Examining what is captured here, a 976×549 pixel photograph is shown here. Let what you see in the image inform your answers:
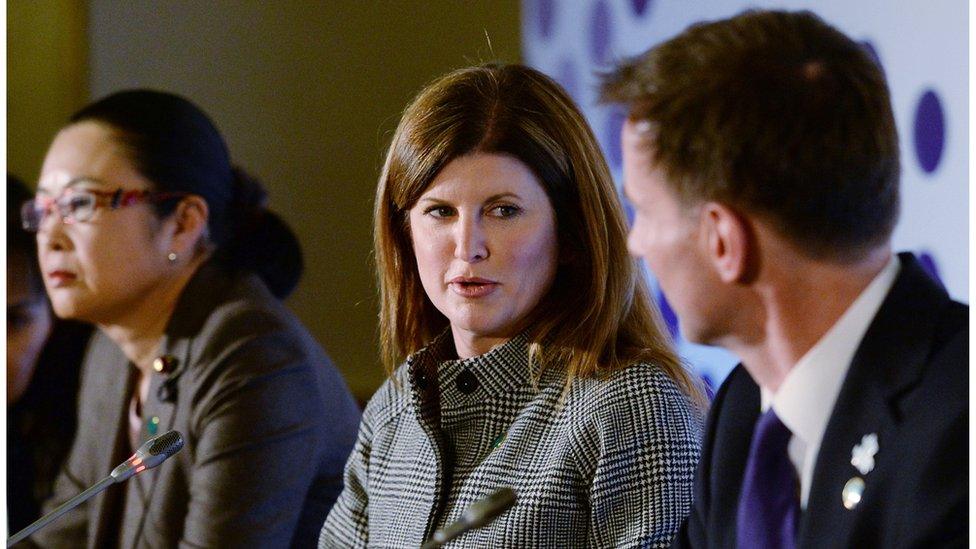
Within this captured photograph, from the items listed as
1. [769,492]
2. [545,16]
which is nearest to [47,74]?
[545,16]

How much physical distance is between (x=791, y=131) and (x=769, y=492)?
0.37 meters

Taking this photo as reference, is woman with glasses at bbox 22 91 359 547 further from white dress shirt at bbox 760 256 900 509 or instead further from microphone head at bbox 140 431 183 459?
white dress shirt at bbox 760 256 900 509

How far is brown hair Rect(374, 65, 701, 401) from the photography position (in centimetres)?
172

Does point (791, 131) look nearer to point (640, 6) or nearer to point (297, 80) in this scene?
point (640, 6)

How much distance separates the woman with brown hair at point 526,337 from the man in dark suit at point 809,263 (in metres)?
0.39

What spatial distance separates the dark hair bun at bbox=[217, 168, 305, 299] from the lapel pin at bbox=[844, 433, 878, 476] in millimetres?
1716

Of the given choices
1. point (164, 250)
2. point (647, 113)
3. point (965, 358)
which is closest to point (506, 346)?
point (647, 113)

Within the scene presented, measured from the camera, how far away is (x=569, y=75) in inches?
138

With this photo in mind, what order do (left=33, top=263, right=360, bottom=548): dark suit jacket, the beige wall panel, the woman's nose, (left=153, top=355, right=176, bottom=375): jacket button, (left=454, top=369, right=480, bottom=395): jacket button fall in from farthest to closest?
the beige wall panel < (left=153, top=355, right=176, bottom=375): jacket button < (left=33, top=263, right=360, bottom=548): dark suit jacket < (left=454, top=369, right=480, bottom=395): jacket button < the woman's nose

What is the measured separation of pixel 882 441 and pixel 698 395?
586mm

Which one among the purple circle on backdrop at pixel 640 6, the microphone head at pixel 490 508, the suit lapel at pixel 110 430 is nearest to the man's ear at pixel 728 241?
the microphone head at pixel 490 508

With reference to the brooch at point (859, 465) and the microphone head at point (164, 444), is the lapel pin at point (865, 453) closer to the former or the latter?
the brooch at point (859, 465)

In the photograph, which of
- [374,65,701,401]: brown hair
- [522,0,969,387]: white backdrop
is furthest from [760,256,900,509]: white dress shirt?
[522,0,969,387]: white backdrop

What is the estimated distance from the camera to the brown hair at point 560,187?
5.66 feet
